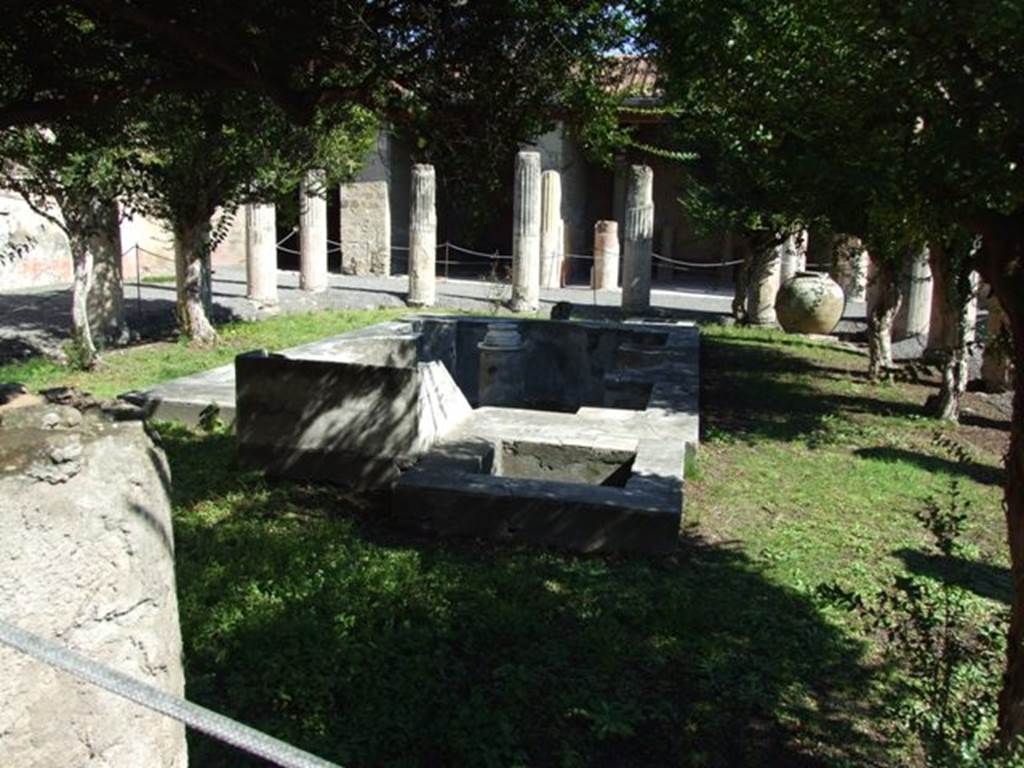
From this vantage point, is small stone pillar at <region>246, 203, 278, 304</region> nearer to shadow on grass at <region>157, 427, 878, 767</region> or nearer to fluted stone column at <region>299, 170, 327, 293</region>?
fluted stone column at <region>299, 170, 327, 293</region>

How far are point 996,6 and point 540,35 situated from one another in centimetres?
193

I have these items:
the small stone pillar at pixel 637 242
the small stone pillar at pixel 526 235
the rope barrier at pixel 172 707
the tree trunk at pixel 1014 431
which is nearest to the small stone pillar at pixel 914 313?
the small stone pillar at pixel 637 242

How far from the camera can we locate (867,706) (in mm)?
3828

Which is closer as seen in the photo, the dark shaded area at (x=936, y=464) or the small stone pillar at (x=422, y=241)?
the dark shaded area at (x=936, y=464)

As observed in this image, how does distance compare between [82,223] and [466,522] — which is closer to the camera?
[466,522]

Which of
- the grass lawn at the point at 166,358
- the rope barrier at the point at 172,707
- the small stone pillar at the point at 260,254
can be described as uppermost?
the small stone pillar at the point at 260,254

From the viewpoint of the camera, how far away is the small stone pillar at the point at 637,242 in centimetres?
1795

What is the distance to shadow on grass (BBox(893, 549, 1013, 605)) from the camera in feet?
16.9

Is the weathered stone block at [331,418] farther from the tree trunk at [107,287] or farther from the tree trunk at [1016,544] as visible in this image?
the tree trunk at [107,287]

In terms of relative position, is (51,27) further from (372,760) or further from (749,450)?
(749,450)

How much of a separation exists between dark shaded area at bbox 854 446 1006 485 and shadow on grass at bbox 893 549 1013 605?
6.78 ft

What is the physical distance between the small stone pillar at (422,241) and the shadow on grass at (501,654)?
12.8 meters

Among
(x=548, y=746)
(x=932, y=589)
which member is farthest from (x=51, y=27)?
(x=932, y=589)

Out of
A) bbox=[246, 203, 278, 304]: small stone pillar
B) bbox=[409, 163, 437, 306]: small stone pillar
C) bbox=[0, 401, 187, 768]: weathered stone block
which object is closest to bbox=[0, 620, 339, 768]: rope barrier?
bbox=[0, 401, 187, 768]: weathered stone block
